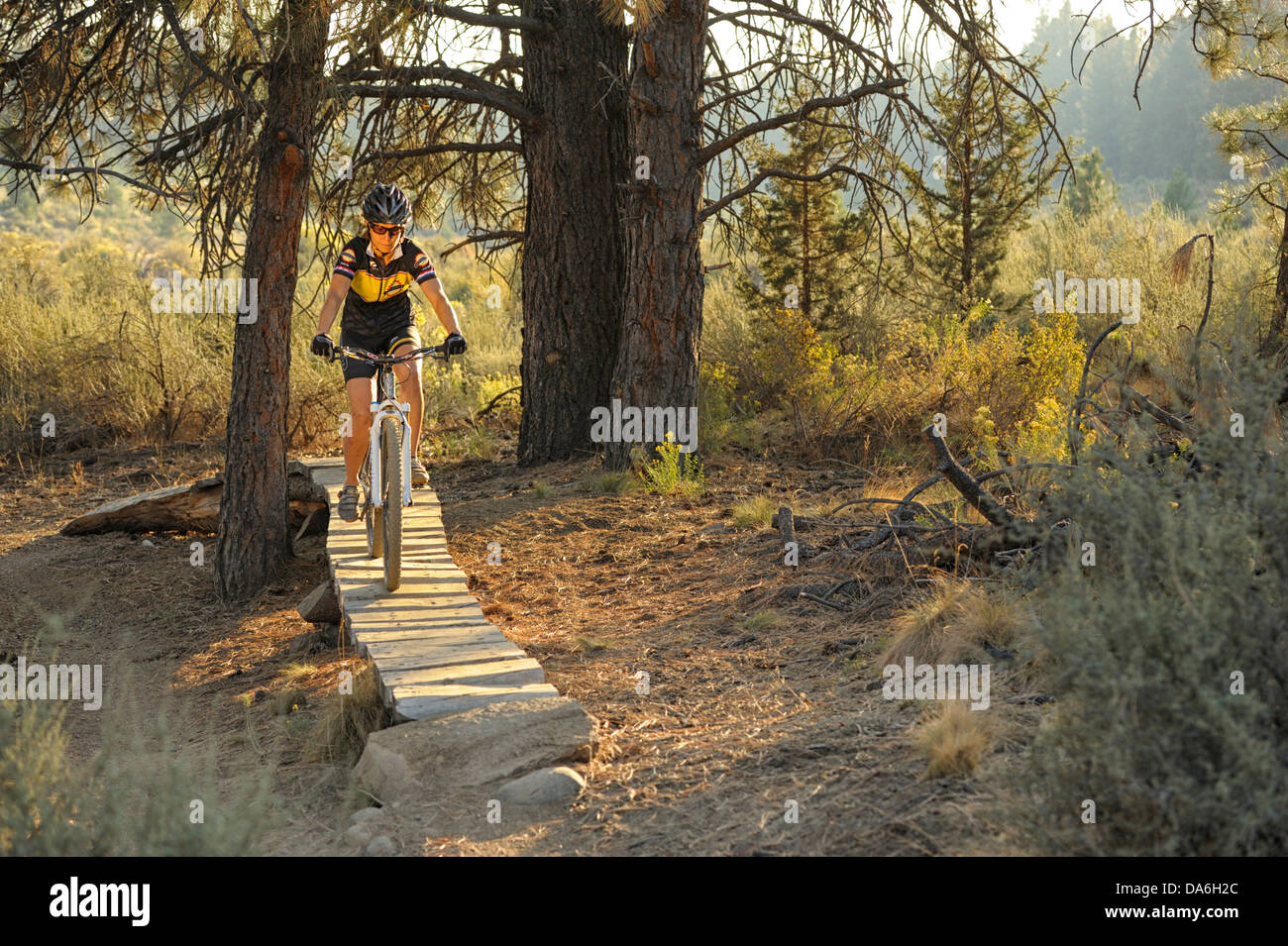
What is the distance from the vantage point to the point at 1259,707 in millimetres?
2572

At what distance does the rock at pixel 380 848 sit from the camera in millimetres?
3520

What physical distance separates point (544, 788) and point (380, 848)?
579mm

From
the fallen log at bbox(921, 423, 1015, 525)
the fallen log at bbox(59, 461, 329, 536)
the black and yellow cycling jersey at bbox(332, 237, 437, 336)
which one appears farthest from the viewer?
the fallen log at bbox(59, 461, 329, 536)

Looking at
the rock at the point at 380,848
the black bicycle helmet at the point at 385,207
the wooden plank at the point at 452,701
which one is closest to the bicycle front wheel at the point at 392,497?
the black bicycle helmet at the point at 385,207

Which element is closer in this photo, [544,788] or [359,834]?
[359,834]

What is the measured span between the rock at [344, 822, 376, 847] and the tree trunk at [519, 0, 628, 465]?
6727 mm

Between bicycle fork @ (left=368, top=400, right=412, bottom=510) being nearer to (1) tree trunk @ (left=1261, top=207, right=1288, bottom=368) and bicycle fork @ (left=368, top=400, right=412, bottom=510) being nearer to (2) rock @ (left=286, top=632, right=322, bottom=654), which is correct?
(2) rock @ (left=286, top=632, right=322, bottom=654)

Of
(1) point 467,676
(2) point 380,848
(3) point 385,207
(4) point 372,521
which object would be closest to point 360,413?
(4) point 372,521

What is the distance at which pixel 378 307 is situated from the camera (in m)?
6.48

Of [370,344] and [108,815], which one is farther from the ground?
[370,344]

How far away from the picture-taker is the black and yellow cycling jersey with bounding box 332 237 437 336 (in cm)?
643

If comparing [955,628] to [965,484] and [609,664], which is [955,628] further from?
[609,664]

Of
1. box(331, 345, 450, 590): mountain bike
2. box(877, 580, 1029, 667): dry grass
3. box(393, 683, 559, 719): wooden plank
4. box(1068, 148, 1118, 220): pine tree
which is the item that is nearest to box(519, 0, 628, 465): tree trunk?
box(331, 345, 450, 590): mountain bike

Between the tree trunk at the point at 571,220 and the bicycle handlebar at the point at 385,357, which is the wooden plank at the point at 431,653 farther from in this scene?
the tree trunk at the point at 571,220
